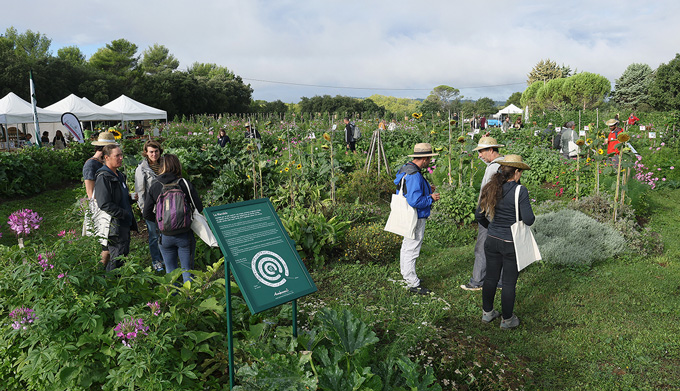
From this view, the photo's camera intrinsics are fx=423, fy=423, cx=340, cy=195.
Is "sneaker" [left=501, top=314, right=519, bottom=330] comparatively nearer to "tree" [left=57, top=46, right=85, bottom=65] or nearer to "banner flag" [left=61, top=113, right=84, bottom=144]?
"banner flag" [left=61, top=113, right=84, bottom=144]

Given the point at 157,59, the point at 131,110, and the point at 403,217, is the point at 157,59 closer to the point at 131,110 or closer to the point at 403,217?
the point at 131,110

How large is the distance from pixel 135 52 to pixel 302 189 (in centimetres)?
4894

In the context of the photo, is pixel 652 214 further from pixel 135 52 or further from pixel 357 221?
pixel 135 52

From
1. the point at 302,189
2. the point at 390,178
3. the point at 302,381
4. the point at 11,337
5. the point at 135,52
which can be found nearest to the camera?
the point at 302,381

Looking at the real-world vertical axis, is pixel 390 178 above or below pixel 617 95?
below

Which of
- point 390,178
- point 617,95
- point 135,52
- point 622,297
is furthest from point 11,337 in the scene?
point 617,95

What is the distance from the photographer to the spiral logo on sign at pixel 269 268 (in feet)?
7.35

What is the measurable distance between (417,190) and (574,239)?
2.69 metres

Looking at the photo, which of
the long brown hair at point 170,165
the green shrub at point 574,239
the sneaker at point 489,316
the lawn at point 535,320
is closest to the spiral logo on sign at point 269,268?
the lawn at point 535,320

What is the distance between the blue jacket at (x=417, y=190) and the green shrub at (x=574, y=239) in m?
1.92

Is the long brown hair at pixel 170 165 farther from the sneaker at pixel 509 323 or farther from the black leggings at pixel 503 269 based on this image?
the sneaker at pixel 509 323

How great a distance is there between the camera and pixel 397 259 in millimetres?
5625

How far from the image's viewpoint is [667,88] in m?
37.5

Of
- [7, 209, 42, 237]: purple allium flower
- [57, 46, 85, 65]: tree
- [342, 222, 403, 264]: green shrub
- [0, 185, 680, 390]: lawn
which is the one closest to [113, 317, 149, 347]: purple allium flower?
[7, 209, 42, 237]: purple allium flower
